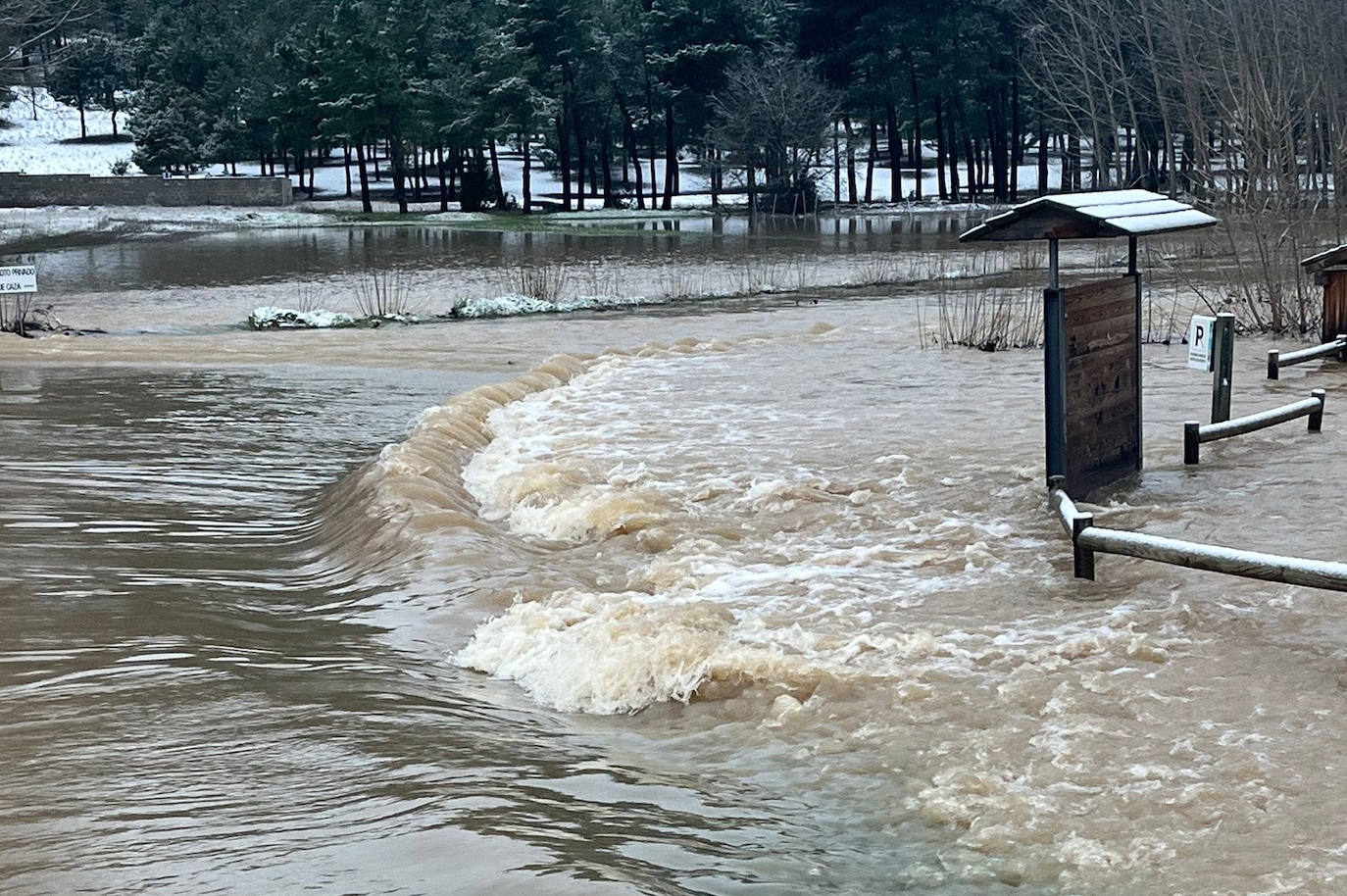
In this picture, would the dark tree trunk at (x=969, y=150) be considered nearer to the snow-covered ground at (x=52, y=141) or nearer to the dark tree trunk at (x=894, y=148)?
the dark tree trunk at (x=894, y=148)

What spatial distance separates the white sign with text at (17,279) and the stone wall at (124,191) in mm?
55238

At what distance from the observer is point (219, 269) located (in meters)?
40.8

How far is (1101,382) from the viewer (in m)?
10.4

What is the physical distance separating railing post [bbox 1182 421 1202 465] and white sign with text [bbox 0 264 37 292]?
16.8 metres

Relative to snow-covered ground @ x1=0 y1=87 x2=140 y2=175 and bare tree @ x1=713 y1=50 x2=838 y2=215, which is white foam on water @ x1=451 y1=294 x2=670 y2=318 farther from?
snow-covered ground @ x1=0 y1=87 x2=140 y2=175

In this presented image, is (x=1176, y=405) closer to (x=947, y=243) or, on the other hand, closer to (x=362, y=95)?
(x=947, y=243)

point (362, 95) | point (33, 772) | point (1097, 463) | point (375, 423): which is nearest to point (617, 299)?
point (375, 423)

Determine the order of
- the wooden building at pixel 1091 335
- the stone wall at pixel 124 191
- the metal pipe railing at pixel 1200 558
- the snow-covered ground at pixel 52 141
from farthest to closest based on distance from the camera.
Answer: the snow-covered ground at pixel 52 141, the stone wall at pixel 124 191, the wooden building at pixel 1091 335, the metal pipe railing at pixel 1200 558

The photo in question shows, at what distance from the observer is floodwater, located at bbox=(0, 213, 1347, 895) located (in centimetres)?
514

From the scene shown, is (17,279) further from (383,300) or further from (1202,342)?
(1202,342)

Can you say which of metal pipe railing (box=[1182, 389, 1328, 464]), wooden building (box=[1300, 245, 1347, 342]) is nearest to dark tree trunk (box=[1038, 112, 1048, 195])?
wooden building (box=[1300, 245, 1347, 342])

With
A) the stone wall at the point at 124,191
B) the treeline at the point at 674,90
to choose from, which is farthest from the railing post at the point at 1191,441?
the stone wall at the point at 124,191

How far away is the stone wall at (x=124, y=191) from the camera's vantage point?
244ft

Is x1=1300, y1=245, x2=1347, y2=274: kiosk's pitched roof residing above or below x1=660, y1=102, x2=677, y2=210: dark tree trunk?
below
